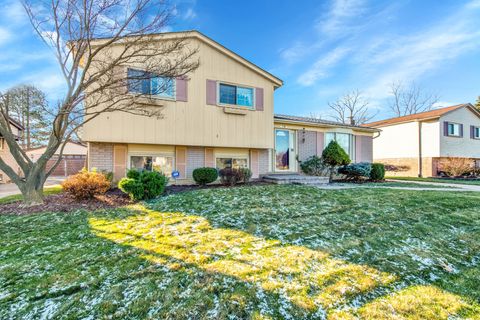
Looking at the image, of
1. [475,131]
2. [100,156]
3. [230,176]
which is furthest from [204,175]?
[475,131]

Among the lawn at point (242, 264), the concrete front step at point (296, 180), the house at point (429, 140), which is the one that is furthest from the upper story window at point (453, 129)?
the lawn at point (242, 264)

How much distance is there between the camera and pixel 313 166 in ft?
38.9

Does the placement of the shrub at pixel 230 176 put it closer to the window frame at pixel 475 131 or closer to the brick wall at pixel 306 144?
the brick wall at pixel 306 144

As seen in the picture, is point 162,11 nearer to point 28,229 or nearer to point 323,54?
point 28,229

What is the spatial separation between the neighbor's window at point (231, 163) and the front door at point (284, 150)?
1949mm

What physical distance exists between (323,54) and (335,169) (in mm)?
7583

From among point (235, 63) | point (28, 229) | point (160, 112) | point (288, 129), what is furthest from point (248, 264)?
point (288, 129)

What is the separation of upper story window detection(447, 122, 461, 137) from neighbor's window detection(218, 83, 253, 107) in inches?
700

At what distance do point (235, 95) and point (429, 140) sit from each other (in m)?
17.0

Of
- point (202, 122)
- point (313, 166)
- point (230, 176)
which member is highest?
point (202, 122)

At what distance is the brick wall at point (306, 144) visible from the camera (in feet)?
40.6

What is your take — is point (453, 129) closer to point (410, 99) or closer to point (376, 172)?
point (376, 172)

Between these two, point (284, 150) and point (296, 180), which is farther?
point (284, 150)

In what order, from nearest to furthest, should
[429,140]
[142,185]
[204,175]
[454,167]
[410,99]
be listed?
1. [142,185]
2. [204,175]
3. [454,167]
4. [429,140]
5. [410,99]
